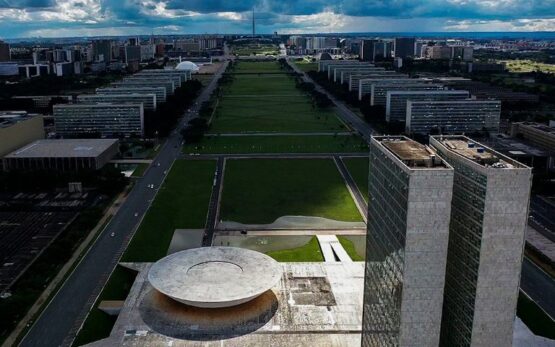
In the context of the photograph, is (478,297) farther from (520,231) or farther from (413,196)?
(413,196)

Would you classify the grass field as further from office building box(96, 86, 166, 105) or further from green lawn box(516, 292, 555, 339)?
green lawn box(516, 292, 555, 339)

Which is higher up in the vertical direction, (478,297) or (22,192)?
(478,297)

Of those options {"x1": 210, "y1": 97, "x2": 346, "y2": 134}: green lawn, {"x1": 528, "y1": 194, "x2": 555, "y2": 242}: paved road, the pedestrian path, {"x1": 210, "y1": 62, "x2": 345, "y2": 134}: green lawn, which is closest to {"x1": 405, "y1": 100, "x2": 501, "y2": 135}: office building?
{"x1": 210, "y1": 97, "x2": 346, "y2": 134}: green lawn

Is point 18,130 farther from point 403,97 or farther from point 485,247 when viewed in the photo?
point 485,247

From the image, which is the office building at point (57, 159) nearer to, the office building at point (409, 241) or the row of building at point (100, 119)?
the row of building at point (100, 119)

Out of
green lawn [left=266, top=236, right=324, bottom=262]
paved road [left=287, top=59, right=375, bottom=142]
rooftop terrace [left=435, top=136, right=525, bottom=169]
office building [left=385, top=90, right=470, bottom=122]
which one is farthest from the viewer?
office building [left=385, top=90, right=470, bottom=122]

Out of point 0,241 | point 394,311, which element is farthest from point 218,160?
point 394,311

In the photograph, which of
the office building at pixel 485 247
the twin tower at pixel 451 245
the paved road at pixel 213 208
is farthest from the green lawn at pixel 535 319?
the paved road at pixel 213 208
